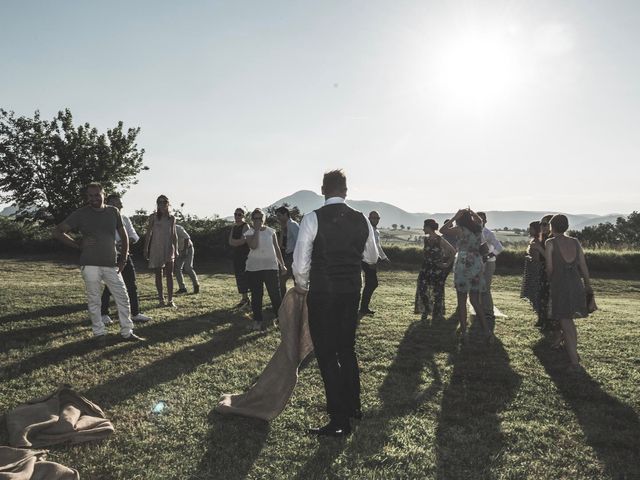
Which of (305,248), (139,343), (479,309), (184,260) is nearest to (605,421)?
(479,309)

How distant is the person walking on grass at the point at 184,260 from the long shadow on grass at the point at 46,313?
9.41ft

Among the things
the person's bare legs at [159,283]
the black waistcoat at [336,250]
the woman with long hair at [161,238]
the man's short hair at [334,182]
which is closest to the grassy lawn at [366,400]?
the person's bare legs at [159,283]

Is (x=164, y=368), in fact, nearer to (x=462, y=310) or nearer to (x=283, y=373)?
(x=283, y=373)

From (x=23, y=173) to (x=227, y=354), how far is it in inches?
1279

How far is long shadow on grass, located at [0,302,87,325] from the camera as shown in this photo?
833 centimetres

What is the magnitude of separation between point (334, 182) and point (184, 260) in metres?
9.48

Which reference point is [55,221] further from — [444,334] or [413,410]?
[413,410]

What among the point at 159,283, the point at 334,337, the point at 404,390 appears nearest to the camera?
the point at 334,337

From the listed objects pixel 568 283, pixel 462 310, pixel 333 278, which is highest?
pixel 333 278

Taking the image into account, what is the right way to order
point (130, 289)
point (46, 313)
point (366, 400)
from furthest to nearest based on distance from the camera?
point (46, 313)
point (130, 289)
point (366, 400)

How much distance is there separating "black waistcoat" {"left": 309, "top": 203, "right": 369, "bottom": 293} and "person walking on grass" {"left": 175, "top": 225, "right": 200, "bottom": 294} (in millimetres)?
8715

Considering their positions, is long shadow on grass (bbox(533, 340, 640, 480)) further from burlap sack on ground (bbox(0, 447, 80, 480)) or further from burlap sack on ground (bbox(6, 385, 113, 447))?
burlap sack on ground (bbox(6, 385, 113, 447))

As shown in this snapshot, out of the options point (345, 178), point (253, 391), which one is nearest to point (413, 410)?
point (253, 391)

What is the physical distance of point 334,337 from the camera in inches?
159
